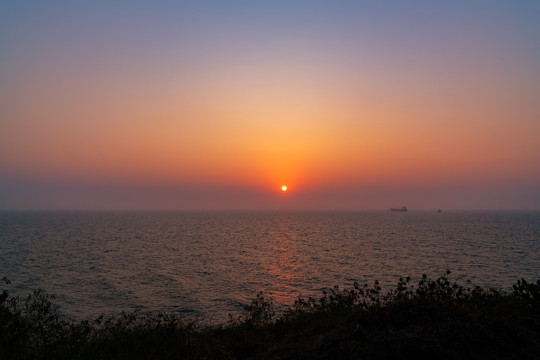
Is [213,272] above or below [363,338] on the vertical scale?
below

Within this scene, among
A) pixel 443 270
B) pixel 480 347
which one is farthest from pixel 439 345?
pixel 443 270

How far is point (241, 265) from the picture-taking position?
2058 inches

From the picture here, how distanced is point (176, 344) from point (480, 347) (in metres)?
11.8

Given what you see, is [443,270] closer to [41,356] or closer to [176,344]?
[176,344]

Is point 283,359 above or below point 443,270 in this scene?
above

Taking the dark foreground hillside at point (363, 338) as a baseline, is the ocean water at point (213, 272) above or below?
below

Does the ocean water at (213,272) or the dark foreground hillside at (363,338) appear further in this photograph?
the ocean water at (213,272)

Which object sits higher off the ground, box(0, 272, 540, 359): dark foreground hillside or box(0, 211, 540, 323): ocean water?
box(0, 272, 540, 359): dark foreground hillside

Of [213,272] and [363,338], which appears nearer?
[363,338]

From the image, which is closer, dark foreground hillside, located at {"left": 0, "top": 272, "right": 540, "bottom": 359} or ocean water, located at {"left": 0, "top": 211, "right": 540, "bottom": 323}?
dark foreground hillside, located at {"left": 0, "top": 272, "right": 540, "bottom": 359}

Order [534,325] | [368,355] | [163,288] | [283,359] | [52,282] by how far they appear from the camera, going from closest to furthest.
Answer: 1. [368,355]
2. [283,359]
3. [534,325]
4. [163,288]
5. [52,282]

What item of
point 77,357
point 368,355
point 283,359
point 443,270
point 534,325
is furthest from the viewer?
point 443,270

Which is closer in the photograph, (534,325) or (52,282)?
(534,325)

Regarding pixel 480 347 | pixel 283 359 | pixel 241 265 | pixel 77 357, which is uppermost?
pixel 480 347
